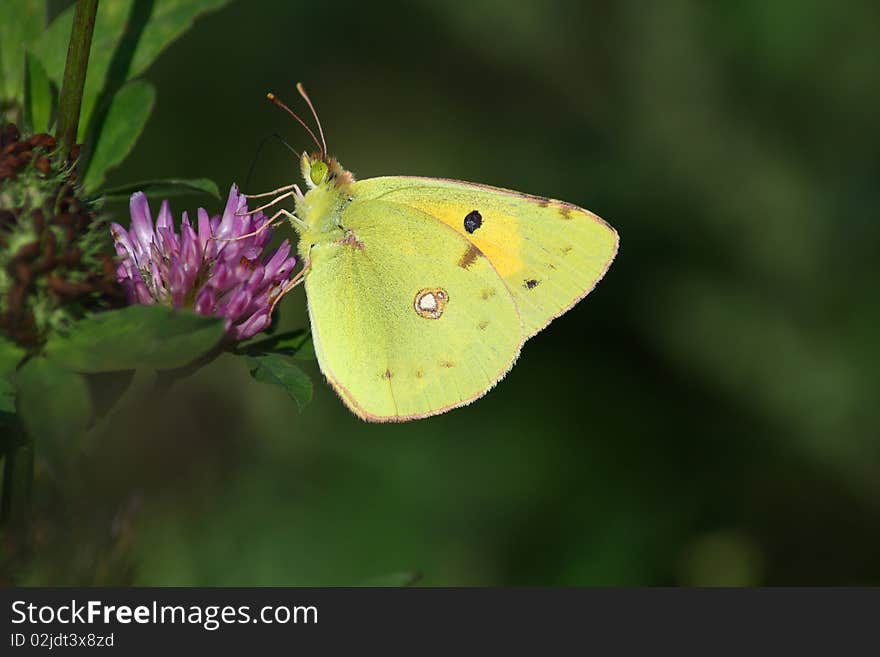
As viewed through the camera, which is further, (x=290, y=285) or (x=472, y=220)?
(x=472, y=220)

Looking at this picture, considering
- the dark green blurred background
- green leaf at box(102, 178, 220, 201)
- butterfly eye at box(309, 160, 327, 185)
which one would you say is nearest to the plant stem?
green leaf at box(102, 178, 220, 201)

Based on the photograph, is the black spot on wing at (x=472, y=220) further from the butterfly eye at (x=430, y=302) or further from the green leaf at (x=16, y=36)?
the green leaf at (x=16, y=36)

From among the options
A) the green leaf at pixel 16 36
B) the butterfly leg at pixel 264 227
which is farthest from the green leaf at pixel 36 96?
the butterfly leg at pixel 264 227

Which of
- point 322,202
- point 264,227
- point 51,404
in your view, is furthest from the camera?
point 322,202

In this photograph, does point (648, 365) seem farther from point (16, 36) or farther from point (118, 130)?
point (16, 36)

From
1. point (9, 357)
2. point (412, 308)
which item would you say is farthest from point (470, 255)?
point (9, 357)
